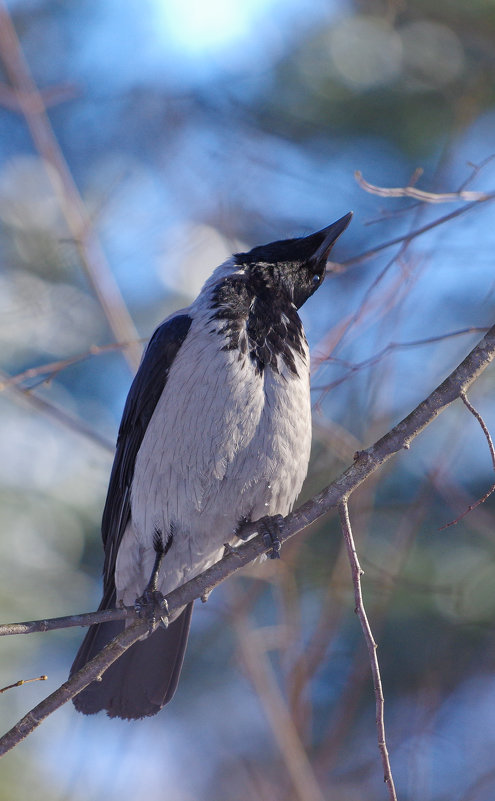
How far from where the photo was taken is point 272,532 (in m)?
3.31

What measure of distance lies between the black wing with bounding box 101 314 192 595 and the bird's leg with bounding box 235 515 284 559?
47 cm

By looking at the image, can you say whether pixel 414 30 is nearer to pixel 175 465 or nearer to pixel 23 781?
pixel 175 465

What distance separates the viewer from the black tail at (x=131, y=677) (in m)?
3.65

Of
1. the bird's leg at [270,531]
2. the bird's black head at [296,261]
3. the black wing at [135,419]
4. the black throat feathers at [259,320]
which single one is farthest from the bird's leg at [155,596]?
the bird's black head at [296,261]

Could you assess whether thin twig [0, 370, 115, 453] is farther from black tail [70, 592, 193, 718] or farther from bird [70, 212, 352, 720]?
black tail [70, 592, 193, 718]

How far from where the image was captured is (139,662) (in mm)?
3717

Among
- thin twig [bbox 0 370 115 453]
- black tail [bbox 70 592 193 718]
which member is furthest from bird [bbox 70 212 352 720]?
thin twig [bbox 0 370 115 453]

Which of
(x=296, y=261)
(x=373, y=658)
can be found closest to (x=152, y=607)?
(x=373, y=658)

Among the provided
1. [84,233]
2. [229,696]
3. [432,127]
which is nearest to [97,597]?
[229,696]

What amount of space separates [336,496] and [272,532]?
70 centimetres

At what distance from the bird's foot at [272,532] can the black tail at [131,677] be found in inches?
24.4

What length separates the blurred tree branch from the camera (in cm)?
254

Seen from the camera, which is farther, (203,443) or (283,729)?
(283,729)

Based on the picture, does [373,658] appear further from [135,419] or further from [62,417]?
[62,417]
